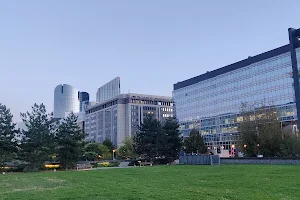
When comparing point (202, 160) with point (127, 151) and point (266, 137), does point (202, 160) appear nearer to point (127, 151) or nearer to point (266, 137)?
point (266, 137)

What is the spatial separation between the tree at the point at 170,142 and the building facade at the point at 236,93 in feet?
93.2

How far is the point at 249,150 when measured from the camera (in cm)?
5625

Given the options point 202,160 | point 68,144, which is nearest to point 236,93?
point 202,160

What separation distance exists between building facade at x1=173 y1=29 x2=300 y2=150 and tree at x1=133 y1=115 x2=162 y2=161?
32282 mm

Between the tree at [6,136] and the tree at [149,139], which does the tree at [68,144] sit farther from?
the tree at [149,139]

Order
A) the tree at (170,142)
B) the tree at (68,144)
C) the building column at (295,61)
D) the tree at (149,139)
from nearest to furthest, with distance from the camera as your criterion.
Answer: the tree at (68,144)
the tree at (149,139)
the tree at (170,142)
the building column at (295,61)

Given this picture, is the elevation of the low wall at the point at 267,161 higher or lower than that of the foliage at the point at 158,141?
lower

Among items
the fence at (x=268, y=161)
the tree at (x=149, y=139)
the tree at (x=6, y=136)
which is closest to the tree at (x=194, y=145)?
the tree at (x=149, y=139)

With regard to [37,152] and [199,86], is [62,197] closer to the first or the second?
[37,152]

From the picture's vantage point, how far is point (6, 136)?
162 feet

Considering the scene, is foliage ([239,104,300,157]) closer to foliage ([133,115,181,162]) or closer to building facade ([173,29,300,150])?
foliage ([133,115,181,162])

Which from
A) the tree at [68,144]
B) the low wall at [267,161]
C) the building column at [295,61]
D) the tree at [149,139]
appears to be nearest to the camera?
the low wall at [267,161]

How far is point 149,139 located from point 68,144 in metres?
17.4

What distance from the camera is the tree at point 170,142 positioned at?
63.9 metres
